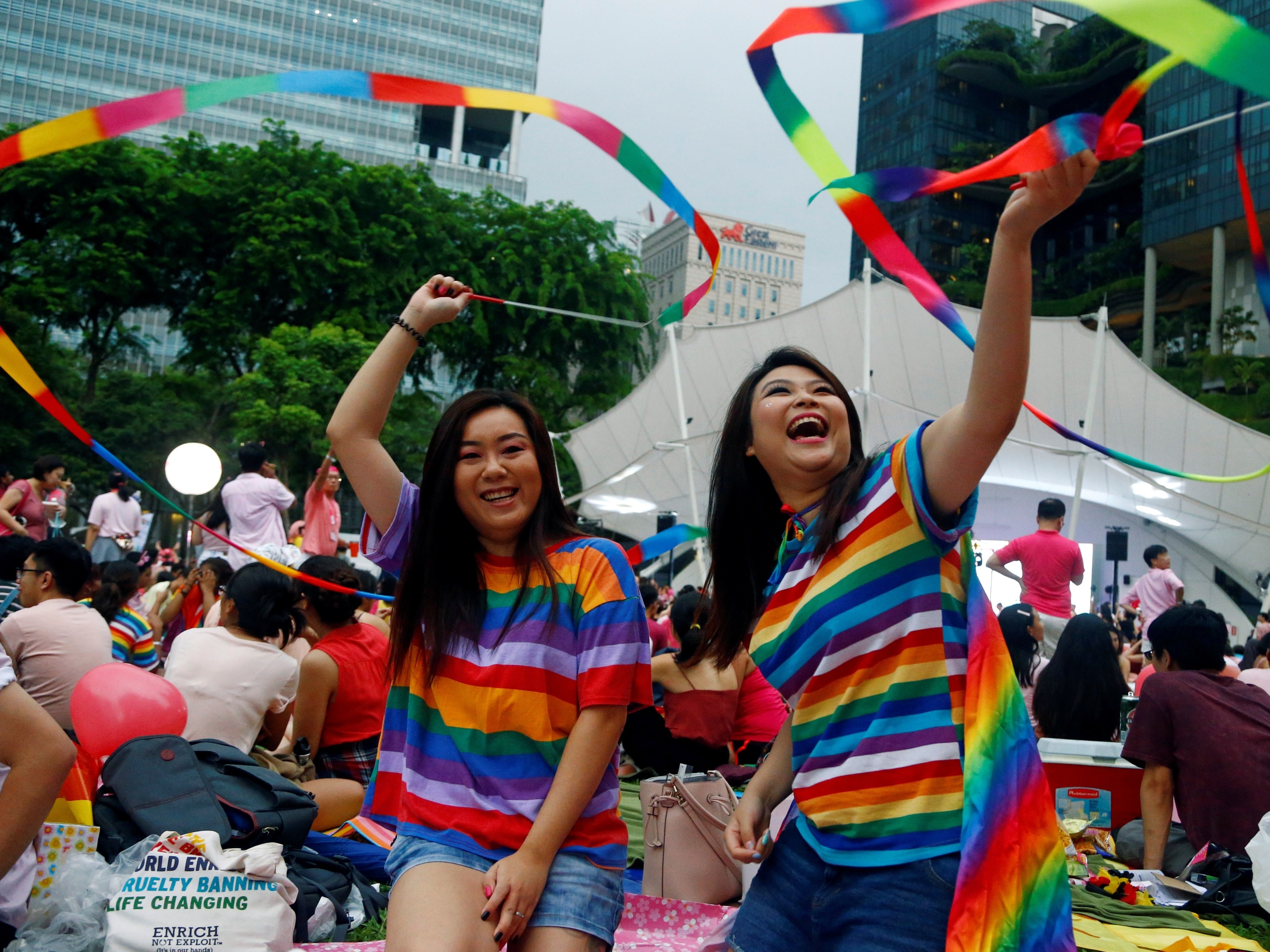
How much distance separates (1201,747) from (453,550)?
9.29 feet

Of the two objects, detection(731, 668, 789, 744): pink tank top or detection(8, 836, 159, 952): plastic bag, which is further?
detection(731, 668, 789, 744): pink tank top

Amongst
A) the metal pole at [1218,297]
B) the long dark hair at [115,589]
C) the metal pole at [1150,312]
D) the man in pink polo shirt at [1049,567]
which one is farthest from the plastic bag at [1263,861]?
the metal pole at [1150,312]

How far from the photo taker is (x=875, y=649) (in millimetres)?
1479

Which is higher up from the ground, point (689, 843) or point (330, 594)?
point (330, 594)

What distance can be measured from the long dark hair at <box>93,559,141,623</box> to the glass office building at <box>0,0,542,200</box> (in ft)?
172

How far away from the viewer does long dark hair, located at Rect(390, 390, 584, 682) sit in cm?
186

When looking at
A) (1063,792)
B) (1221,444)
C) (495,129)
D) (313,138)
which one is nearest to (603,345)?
(1221,444)

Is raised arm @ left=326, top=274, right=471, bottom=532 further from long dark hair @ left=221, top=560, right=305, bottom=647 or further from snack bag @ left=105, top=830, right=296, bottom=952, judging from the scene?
long dark hair @ left=221, top=560, right=305, bottom=647

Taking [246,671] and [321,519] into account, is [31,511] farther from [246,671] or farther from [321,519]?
[246,671]

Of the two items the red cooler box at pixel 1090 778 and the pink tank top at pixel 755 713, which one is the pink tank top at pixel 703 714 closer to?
the pink tank top at pixel 755 713

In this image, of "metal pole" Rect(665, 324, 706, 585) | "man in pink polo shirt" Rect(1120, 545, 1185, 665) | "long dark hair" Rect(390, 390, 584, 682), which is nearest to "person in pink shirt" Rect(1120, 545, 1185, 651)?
"man in pink polo shirt" Rect(1120, 545, 1185, 665)

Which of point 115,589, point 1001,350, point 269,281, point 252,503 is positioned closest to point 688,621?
point 115,589

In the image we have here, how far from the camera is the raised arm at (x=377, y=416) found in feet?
6.34

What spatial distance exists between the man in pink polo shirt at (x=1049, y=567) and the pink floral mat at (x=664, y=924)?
12.3 ft
